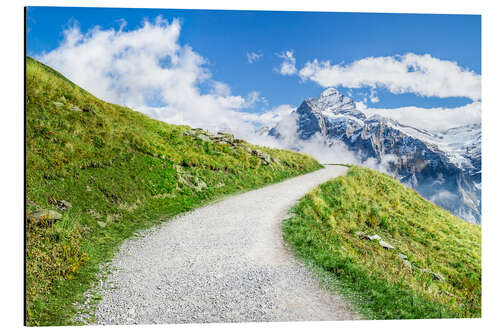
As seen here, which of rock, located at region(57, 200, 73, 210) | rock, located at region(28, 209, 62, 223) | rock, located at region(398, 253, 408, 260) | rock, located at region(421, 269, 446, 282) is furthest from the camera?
rock, located at region(398, 253, 408, 260)

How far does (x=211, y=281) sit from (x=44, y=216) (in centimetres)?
506

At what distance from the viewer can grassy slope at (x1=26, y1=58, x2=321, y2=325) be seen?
6918 millimetres

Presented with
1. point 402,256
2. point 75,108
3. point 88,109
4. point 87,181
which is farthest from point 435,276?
point 88,109

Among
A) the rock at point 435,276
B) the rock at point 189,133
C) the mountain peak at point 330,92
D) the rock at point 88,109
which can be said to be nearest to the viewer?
the rock at point 435,276

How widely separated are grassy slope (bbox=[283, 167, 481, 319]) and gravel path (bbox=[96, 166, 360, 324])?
2.47 feet

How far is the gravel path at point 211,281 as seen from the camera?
6.07 metres

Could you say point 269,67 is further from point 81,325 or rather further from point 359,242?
point 81,325

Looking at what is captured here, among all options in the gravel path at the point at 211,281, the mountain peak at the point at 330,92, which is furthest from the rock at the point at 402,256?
the mountain peak at the point at 330,92

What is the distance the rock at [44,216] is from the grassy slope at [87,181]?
7.7 inches

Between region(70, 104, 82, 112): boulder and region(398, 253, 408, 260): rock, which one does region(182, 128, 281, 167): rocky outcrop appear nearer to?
region(70, 104, 82, 112): boulder

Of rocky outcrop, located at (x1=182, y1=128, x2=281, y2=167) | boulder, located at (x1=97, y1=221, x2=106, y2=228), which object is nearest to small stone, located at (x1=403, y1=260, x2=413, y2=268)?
boulder, located at (x1=97, y1=221, x2=106, y2=228)

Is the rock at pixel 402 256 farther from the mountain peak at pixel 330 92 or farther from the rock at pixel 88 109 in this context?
the rock at pixel 88 109

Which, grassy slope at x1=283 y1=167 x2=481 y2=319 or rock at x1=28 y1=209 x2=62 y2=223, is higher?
rock at x1=28 y1=209 x2=62 y2=223

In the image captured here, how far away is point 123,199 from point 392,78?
1168 cm
